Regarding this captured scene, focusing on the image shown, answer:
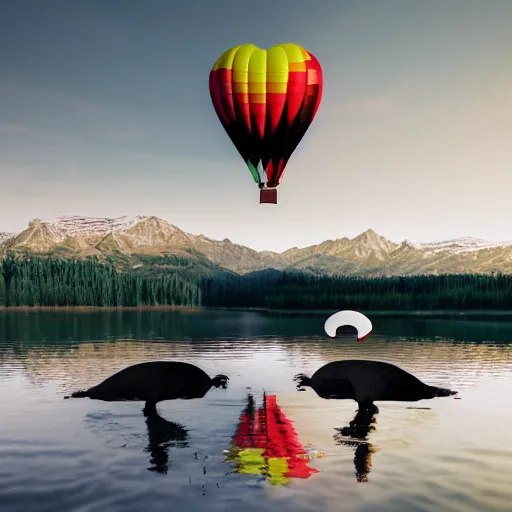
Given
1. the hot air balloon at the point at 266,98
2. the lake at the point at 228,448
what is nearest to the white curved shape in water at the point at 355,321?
the lake at the point at 228,448

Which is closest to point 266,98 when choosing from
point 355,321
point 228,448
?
→ point 355,321

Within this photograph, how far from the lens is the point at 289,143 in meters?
45.9

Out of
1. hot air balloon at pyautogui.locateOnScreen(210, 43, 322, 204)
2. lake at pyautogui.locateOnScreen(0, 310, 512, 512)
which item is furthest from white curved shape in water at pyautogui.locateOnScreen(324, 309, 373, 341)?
hot air balloon at pyautogui.locateOnScreen(210, 43, 322, 204)

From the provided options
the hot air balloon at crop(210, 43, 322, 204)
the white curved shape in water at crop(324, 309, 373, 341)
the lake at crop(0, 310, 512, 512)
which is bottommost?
the lake at crop(0, 310, 512, 512)

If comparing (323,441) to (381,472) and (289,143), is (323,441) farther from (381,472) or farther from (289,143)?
(289,143)

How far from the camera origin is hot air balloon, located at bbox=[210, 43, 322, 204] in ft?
148

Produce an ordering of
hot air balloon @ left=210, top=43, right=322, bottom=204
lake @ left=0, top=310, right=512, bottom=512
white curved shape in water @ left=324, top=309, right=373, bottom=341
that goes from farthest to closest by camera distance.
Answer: hot air balloon @ left=210, top=43, right=322, bottom=204, white curved shape in water @ left=324, top=309, right=373, bottom=341, lake @ left=0, top=310, right=512, bottom=512

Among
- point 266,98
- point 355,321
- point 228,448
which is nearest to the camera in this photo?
point 228,448

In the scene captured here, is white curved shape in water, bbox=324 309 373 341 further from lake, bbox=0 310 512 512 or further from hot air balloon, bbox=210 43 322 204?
hot air balloon, bbox=210 43 322 204

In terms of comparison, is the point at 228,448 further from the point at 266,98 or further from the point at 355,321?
the point at 266,98

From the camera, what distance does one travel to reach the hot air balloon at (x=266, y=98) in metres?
45.1

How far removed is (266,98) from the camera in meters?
45.2

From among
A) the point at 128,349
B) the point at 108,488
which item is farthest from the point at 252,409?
the point at 128,349

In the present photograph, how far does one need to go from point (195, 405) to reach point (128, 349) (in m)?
35.5
